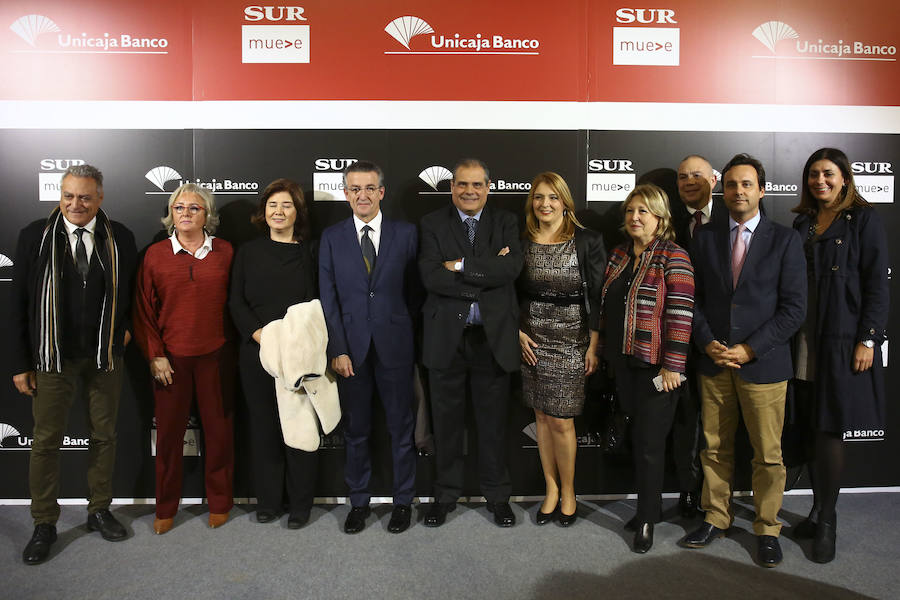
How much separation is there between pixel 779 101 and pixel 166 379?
4.15m

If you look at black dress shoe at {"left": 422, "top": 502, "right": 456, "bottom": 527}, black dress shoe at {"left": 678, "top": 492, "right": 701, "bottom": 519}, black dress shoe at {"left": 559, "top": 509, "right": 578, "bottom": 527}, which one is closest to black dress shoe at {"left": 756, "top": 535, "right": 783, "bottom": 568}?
black dress shoe at {"left": 678, "top": 492, "right": 701, "bottom": 519}

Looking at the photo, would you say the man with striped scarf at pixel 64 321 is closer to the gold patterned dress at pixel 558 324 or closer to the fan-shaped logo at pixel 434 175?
the fan-shaped logo at pixel 434 175

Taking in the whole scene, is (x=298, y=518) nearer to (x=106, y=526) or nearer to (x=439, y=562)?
(x=439, y=562)

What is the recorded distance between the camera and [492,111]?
3.64 meters

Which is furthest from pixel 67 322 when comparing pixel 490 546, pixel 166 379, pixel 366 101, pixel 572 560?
pixel 572 560

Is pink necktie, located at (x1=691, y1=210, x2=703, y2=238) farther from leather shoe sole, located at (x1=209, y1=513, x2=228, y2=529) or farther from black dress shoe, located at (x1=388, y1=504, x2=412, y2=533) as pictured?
leather shoe sole, located at (x1=209, y1=513, x2=228, y2=529)

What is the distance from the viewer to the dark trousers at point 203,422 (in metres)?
3.22

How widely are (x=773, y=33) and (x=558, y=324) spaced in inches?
96.9

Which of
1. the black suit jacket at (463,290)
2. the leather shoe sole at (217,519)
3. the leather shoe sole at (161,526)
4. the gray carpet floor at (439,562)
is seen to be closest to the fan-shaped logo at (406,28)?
the black suit jacket at (463,290)

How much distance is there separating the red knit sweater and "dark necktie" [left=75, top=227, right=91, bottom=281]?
260 millimetres

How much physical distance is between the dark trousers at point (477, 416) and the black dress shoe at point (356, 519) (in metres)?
0.43

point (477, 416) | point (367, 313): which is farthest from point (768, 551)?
point (367, 313)

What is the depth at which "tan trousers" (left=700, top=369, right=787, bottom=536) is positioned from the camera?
9.45 feet

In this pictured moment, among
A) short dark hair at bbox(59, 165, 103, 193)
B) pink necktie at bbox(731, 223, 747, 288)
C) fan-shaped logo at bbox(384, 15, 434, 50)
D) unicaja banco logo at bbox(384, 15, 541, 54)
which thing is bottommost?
pink necktie at bbox(731, 223, 747, 288)
